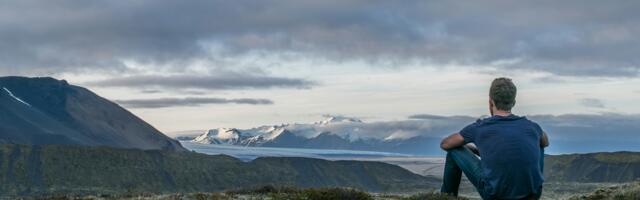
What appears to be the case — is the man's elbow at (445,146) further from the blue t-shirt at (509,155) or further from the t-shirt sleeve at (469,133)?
the blue t-shirt at (509,155)

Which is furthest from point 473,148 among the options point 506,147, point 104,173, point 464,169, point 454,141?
point 104,173

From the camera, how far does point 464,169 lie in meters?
9.35

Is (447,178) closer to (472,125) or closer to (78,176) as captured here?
(472,125)

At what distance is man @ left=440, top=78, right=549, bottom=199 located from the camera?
28.4ft

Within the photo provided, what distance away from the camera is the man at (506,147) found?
8.66 meters

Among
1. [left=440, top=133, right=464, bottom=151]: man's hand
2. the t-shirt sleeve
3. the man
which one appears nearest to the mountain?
[left=440, top=133, right=464, bottom=151]: man's hand

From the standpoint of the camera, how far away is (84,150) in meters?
190

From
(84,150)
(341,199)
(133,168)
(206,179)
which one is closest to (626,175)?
(206,179)

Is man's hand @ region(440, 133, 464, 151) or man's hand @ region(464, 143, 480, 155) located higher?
man's hand @ region(440, 133, 464, 151)

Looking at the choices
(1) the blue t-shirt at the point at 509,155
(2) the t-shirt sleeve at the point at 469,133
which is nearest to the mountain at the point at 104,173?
(2) the t-shirt sleeve at the point at 469,133

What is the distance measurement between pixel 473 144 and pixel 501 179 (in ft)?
2.68

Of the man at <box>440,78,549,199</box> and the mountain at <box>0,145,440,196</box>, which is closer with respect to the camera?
the man at <box>440,78,549,199</box>

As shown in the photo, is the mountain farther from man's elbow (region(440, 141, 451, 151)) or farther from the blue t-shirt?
the blue t-shirt

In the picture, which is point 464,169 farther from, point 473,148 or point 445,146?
point 445,146
